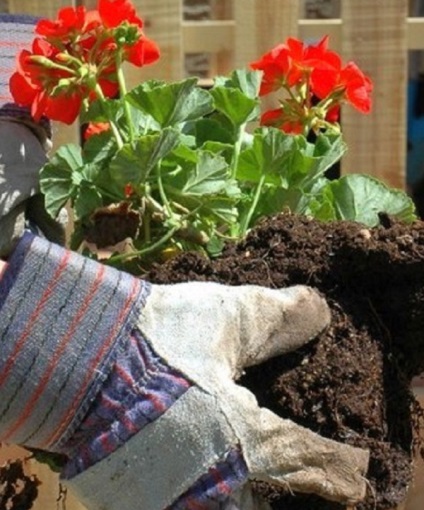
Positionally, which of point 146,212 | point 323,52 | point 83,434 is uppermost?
point 323,52

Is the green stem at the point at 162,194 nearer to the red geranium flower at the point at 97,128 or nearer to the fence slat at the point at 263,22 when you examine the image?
the red geranium flower at the point at 97,128

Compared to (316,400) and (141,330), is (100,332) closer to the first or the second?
(141,330)

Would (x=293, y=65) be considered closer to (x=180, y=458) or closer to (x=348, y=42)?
(x=180, y=458)

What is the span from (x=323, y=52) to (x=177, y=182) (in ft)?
0.73

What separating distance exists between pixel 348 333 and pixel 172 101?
0.88 ft

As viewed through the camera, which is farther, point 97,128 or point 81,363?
point 97,128

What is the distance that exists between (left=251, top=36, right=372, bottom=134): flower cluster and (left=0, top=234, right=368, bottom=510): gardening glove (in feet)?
1.11

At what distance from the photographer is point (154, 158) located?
1032mm

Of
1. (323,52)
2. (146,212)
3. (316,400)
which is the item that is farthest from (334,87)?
(316,400)

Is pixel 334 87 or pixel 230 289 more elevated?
pixel 334 87

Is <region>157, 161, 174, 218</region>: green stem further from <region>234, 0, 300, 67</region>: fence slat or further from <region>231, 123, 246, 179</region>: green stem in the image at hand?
<region>234, 0, 300, 67</region>: fence slat

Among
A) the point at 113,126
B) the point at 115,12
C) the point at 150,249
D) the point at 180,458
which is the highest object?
the point at 115,12

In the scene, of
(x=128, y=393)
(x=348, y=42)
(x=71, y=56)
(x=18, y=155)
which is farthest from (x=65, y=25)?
(x=348, y=42)

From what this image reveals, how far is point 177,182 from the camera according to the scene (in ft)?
3.56
